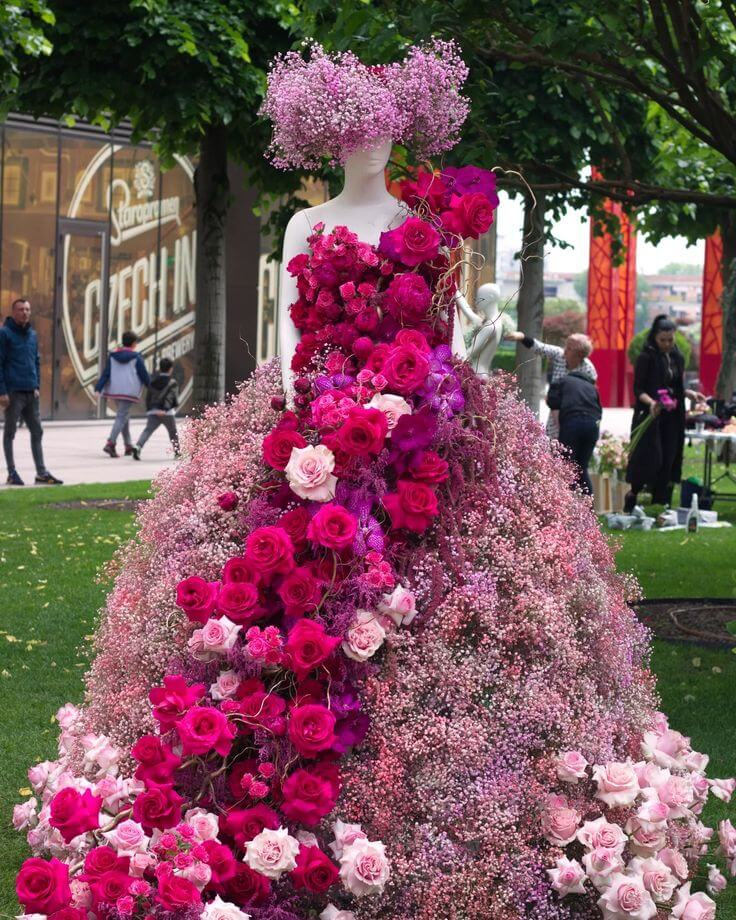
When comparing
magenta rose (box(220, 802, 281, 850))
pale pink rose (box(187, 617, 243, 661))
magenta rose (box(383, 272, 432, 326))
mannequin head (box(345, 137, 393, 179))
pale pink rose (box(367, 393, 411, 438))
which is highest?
mannequin head (box(345, 137, 393, 179))

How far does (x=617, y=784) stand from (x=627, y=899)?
28 cm

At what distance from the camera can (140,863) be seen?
321cm

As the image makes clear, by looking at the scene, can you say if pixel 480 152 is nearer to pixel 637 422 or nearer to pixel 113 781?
pixel 113 781

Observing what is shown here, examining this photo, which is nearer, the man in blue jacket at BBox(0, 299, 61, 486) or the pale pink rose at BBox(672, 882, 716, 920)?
the pale pink rose at BBox(672, 882, 716, 920)

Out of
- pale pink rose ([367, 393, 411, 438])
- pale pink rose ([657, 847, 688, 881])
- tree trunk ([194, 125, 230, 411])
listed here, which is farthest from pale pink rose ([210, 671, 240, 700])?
tree trunk ([194, 125, 230, 411])

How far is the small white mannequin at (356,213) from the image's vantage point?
4297 millimetres

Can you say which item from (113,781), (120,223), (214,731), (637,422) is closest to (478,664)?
(214,731)

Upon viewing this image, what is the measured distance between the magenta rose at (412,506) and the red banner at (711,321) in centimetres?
3373

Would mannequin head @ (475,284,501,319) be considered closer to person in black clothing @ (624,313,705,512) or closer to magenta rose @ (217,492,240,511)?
person in black clothing @ (624,313,705,512)

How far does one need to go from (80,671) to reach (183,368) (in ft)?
68.2

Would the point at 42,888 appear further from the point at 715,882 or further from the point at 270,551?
the point at 715,882

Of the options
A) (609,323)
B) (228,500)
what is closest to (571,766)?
(228,500)

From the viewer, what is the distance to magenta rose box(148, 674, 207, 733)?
3344 mm

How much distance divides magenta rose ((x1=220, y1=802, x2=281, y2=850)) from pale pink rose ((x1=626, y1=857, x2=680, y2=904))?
96cm
